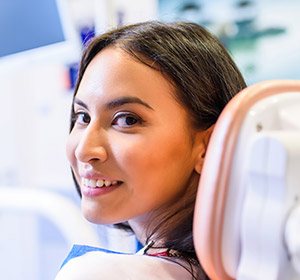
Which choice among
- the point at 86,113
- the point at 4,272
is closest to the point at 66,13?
the point at 86,113

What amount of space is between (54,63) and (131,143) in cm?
150

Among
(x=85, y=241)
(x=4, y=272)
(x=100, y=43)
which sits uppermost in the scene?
(x=100, y=43)

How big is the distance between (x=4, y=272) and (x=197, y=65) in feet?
5.93

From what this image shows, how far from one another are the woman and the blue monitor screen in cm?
79

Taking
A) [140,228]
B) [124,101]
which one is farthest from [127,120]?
[140,228]

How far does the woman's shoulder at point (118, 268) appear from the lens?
0.70 meters

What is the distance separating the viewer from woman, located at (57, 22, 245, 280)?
778 mm

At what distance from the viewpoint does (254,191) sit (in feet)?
1.86

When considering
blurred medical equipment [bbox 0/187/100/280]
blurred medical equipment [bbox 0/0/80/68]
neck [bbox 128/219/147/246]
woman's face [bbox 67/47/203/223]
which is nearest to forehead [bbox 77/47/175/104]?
woman's face [bbox 67/47/203/223]

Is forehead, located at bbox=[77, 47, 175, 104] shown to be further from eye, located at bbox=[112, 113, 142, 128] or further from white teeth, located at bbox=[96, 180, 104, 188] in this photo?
white teeth, located at bbox=[96, 180, 104, 188]

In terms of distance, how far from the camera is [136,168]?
0.77 meters

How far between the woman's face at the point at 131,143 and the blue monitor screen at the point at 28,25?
0.86 metres

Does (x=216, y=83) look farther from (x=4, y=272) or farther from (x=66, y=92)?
(x=4, y=272)

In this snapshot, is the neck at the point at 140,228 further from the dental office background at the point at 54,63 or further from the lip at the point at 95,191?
the dental office background at the point at 54,63
